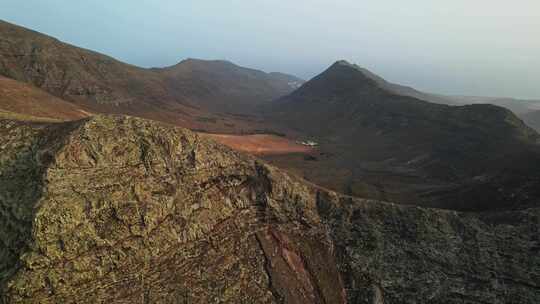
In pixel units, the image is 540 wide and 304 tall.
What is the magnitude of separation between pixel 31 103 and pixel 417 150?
7315 cm

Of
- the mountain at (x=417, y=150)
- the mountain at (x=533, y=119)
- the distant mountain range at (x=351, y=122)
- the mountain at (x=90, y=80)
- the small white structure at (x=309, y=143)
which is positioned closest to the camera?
the mountain at (x=417, y=150)

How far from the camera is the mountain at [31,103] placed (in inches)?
1796

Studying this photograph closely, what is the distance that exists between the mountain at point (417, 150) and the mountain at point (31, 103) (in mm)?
37357

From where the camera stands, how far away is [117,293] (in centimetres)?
1709

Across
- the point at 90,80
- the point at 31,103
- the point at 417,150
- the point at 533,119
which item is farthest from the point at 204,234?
the point at 533,119

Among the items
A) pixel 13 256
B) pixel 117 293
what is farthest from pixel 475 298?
pixel 13 256

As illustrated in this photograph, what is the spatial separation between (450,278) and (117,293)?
20450 millimetres

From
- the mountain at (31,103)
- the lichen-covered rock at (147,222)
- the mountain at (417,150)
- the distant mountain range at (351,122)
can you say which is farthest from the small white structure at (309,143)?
the lichen-covered rock at (147,222)

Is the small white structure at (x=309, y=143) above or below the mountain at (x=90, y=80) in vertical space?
below

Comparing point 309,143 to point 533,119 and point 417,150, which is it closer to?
point 417,150

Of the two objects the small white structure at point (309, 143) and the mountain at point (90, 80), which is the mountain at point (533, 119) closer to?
the small white structure at point (309, 143)

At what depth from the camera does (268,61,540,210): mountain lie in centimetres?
4669

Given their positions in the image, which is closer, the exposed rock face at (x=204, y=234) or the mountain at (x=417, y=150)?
the exposed rock face at (x=204, y=234)

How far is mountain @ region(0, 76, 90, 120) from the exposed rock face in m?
30.3
